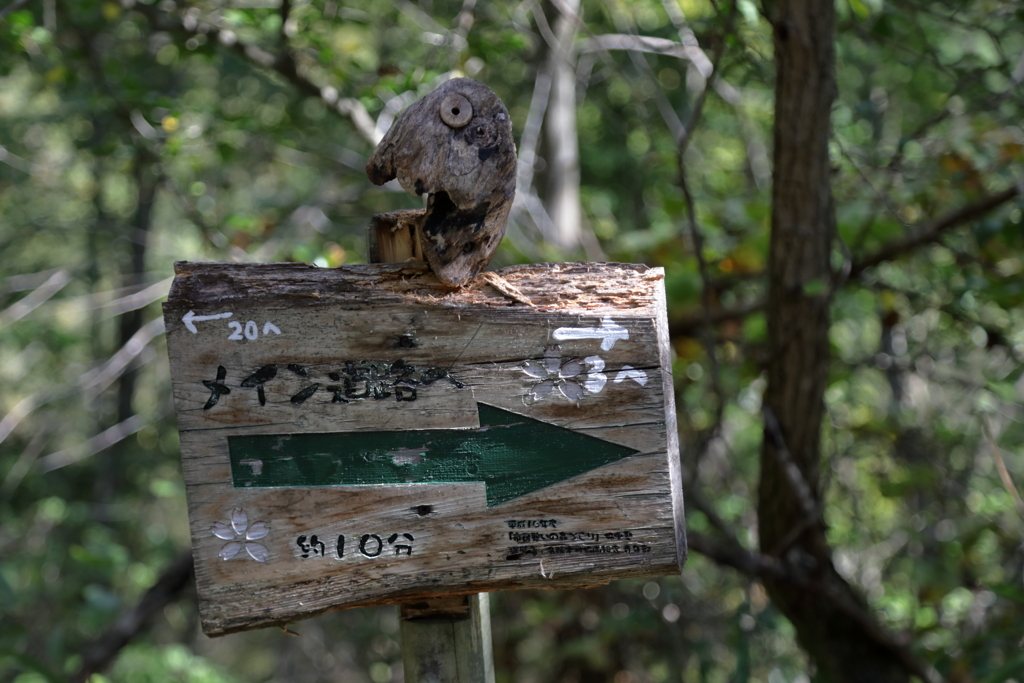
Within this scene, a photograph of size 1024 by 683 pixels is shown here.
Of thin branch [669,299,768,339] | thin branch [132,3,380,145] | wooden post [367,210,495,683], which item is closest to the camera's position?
wooden post [367,210,495,683]

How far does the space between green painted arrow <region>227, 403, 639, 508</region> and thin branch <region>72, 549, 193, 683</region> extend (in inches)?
55.7

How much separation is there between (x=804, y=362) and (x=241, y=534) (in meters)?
1.41

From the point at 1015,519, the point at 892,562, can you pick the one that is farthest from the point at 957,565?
the point at 1015,519

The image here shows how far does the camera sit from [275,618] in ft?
3.59

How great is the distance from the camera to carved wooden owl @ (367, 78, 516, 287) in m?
1.02

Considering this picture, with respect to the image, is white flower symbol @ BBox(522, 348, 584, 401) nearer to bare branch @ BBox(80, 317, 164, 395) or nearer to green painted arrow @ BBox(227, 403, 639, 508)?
green painted arrow @ BBox(227, 403, 639, 508)

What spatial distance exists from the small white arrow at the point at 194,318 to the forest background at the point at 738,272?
2.64 ft

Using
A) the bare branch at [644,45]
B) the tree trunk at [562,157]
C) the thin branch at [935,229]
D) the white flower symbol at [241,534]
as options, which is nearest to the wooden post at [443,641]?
the white flower symbol at [241,534]

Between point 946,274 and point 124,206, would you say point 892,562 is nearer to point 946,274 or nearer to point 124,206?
point 946,274

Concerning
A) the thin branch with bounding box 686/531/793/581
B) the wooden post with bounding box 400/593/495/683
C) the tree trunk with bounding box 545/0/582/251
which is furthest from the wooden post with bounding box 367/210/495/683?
the tree trunk with bounding box 545/0/582/251

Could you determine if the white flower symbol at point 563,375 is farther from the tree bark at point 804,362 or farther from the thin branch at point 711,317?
the thin branch at point 711,317

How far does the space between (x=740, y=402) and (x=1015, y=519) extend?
120 centimetres

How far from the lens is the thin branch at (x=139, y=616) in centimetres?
228

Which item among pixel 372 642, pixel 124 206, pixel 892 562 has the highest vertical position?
pixel 892 562
